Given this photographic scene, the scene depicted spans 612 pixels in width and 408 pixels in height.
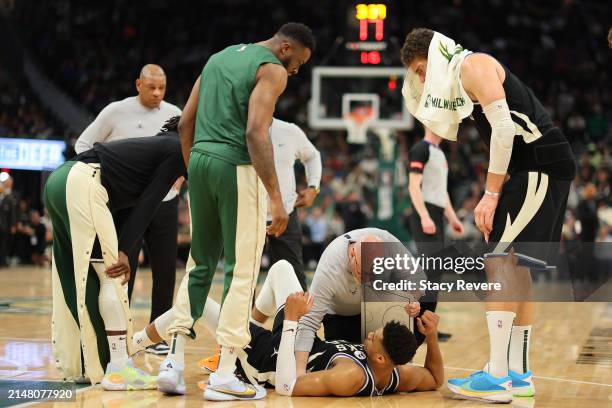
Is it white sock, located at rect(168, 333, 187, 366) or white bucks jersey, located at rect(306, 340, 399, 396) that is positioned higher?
white sock, located at rect(168, 333, 187, 366)

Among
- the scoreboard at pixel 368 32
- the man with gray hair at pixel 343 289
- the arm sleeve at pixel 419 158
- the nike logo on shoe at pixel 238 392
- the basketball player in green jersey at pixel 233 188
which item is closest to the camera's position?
the basketball player in green jersey at pixel 233 188

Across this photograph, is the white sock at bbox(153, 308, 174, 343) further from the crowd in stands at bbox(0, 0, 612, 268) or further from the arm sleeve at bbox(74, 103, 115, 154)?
the crowd in stands at bbox(0, 0, 612, 268)

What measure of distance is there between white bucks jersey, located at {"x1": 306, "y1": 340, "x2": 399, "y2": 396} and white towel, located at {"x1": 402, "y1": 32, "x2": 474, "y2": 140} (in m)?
1.39

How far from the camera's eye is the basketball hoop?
2155 cm

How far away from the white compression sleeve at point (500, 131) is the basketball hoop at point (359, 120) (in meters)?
16.3

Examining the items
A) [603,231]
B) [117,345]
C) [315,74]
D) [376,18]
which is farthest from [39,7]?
[117,345]

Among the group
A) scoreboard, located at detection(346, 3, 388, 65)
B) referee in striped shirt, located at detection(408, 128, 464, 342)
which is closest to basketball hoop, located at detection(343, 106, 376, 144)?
scoreboard, located at detection(346, 3, 388, 65)

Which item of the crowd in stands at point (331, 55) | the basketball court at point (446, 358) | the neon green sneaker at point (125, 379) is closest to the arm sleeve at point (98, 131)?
the basketball court at point (446, 358)

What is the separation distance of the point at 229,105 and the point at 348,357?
1623 mm

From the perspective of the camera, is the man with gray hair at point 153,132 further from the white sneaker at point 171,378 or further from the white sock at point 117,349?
the white sneaker at point 171,378

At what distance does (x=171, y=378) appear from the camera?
5230mm

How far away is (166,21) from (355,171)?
11.2 metres

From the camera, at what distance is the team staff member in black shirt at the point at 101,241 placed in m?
5.53

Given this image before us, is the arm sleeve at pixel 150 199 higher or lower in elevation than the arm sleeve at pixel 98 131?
lower
